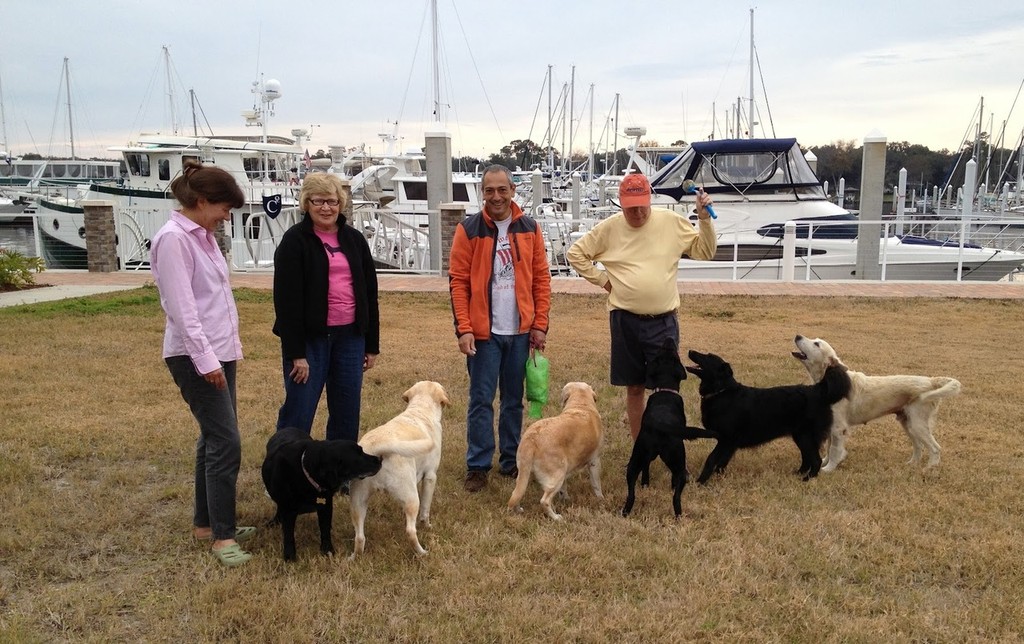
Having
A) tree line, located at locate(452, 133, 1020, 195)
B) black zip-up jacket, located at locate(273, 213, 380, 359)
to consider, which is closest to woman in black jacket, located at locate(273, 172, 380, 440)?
black zip-up jacket, located at locate(273, 213, 380, 359)

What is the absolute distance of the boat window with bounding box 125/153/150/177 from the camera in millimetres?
23078

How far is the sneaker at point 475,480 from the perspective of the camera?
4.20m

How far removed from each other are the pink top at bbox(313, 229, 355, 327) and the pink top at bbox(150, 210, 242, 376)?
51 cm

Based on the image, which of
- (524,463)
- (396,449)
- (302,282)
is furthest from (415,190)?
(396,449)

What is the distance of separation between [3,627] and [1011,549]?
4.09 meters

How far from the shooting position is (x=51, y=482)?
4.29 metres

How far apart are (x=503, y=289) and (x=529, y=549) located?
1402mm

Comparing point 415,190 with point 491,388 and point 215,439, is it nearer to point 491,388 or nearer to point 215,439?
point 491,388

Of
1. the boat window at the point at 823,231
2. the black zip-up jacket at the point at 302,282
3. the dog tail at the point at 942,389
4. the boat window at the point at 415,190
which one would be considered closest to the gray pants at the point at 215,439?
the black zip-up jacket at the point at 302,282

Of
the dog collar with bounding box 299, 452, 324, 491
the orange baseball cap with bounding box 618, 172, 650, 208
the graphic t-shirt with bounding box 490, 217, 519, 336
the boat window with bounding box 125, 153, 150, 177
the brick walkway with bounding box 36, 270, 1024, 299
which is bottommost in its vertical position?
the brick walkway with bounding box 36, 270, 1024, 299

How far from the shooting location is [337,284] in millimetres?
3666

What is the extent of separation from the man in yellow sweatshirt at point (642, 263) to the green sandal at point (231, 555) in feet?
7.47

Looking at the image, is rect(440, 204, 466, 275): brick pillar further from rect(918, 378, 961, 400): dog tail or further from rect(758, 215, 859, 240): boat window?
rect(918, 378, 961, 400): dog tail

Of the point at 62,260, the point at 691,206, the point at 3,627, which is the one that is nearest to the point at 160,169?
the point at 62,260
